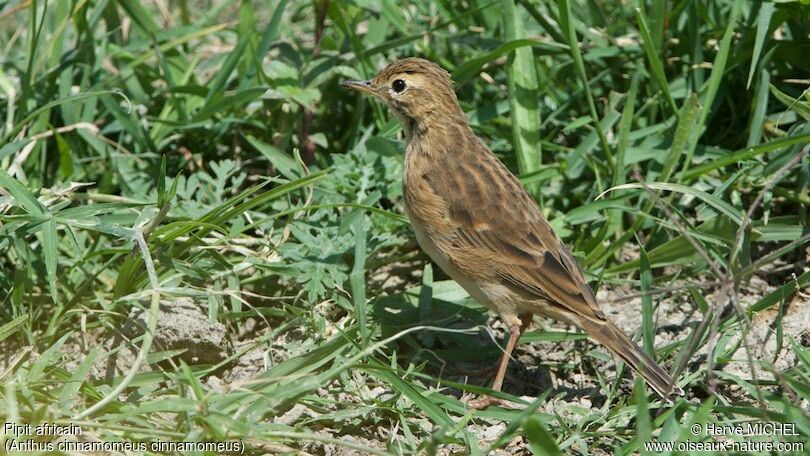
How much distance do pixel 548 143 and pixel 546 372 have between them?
1.49 meters

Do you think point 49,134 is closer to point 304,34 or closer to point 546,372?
point 304,34

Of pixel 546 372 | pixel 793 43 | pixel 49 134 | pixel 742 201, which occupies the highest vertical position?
pixel 49 134

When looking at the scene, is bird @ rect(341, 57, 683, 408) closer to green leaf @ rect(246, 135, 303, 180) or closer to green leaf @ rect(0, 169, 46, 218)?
green leaf @ rect(246, 135, 303, 180)

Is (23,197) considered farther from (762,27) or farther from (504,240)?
(762,27)

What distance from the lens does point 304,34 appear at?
24.1 ft

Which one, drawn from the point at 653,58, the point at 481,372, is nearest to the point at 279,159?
the point at 481,372

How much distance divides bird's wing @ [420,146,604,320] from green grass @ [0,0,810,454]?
345 mm

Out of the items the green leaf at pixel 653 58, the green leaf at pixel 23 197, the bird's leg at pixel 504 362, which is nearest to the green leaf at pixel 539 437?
the bird's leg at pixel 504 362

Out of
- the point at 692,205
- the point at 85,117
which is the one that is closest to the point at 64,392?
the point at 85,117

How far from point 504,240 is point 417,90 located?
1.06m

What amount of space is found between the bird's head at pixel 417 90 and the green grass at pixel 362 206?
28cm

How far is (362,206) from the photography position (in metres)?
5.10

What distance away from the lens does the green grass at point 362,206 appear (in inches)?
173

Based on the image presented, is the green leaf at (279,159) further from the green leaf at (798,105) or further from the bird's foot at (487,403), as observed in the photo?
the green leaf at (798,105)
